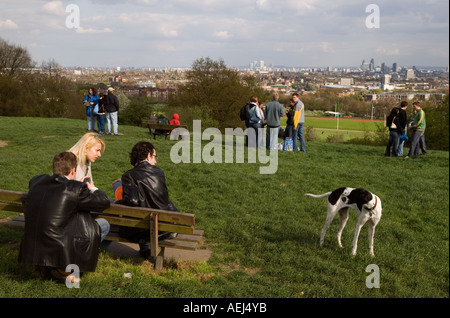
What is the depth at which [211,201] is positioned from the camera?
777cm

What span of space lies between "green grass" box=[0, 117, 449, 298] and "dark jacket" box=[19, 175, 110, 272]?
34cm

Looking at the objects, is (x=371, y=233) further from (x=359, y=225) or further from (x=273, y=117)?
(x=273, y=117)

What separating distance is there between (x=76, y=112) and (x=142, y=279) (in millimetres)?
41253

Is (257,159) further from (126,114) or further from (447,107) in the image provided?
(126,114)

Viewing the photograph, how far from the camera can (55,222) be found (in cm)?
391

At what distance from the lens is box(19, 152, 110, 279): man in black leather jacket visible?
3910 millimetres

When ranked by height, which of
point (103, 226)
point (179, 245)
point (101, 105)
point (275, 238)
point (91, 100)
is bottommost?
point (275, 238)

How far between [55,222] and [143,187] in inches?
41.1

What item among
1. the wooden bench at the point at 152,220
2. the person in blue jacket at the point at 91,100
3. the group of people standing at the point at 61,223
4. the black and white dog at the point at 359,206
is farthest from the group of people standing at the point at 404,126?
the group of people standing at the point at 61,223

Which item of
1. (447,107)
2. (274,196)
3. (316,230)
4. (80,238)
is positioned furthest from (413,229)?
(447,107)

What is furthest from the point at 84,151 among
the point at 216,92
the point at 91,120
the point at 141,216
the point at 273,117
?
the point at 216,92

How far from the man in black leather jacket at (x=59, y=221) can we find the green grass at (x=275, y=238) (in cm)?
34

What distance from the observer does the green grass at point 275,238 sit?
4.40 meters
